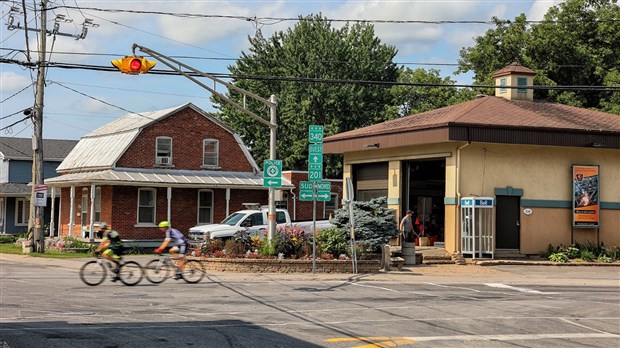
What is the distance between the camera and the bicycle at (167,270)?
22328mm

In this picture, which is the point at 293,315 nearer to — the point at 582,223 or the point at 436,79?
the point at 582,223

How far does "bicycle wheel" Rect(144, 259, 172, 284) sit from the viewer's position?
2227 cm

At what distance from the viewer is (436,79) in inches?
2384

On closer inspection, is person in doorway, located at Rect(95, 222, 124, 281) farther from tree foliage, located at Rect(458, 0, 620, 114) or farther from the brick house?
tree foliage, located at Rect(458, 0, 620, 114)

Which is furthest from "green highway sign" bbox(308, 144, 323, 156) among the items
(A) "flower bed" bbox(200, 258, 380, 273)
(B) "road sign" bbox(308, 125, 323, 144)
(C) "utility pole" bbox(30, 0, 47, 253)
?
(C) "utility pole" bbox(30, 0, 47, 253)

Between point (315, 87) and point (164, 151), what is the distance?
18.8m

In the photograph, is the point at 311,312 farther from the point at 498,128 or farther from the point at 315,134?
the point at 498,128

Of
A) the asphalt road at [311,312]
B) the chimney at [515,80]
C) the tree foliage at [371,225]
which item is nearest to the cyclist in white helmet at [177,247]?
the asphalt road at [311,312]

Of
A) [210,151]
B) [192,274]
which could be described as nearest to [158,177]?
[210,151]

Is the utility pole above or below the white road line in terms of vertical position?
above

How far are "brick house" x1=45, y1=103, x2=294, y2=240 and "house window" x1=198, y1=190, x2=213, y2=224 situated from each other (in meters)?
0.05

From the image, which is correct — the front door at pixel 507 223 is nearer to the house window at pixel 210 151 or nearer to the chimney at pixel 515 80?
the chimney at pixel 515 80

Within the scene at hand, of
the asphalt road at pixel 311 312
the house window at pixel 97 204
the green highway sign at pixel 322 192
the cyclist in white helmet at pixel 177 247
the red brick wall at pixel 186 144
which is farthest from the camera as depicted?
the red brick wall at pixel 186 144

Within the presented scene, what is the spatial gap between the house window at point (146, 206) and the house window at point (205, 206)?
9.09 ft
